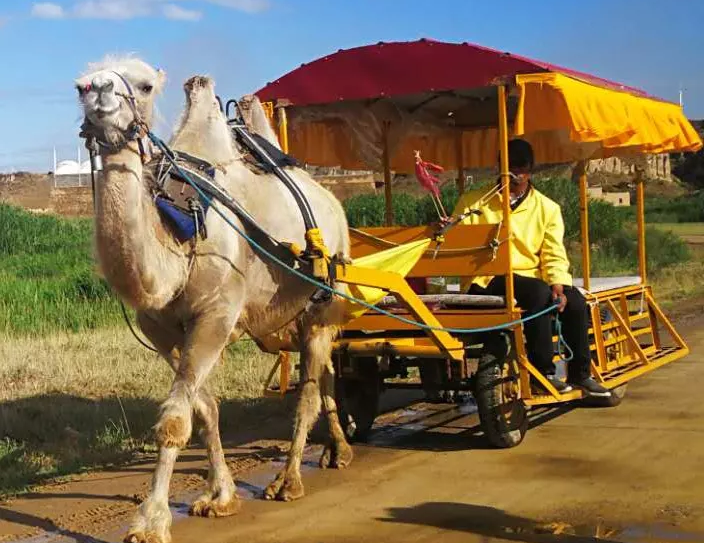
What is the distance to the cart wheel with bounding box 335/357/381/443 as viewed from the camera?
27.8 ft

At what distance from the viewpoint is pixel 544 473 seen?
7242mm

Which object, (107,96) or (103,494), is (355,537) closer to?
(103,494)

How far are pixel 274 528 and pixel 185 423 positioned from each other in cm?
87

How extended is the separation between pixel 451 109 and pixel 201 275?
4.41m

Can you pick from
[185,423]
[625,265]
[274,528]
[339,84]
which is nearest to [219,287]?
[185,423]

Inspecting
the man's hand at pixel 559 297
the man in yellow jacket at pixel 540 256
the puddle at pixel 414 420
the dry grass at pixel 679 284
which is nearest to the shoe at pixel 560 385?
the man in yellow jacket at pixel 540 256

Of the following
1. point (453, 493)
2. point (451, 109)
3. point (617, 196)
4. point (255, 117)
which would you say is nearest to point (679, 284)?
point (451, 109)

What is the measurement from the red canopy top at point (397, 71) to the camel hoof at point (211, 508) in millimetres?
3288

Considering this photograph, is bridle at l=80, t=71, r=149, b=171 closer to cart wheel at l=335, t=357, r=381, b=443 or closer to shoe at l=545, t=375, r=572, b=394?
cart wheel at l=335, t=357, r=381, b=443

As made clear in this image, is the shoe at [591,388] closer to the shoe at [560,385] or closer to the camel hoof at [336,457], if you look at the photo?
the shoe at [560,385]

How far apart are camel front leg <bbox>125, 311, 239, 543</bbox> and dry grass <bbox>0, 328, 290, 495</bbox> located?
5.27 ft

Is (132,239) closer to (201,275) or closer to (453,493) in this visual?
(201,275)

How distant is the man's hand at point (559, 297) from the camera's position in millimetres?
8211

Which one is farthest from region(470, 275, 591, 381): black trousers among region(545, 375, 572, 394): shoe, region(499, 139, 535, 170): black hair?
region(499, 139, 535, 170): black hair
